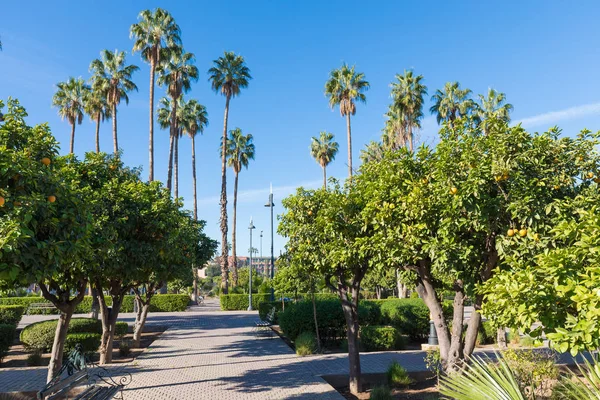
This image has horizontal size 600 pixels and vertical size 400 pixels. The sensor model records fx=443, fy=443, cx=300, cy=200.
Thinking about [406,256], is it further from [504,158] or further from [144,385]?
[144,385]

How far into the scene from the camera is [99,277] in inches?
394

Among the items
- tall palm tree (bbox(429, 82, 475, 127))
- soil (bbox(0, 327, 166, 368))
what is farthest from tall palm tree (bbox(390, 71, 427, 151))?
soil (bbox(0, 327, 166, 368))

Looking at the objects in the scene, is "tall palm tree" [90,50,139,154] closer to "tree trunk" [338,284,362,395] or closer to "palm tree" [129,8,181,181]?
"palm tree" [129,8,181,181]

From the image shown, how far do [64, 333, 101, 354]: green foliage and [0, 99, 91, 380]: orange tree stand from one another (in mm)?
8080

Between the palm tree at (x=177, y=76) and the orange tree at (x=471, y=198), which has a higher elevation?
the palm tree at (x=177, y=76)

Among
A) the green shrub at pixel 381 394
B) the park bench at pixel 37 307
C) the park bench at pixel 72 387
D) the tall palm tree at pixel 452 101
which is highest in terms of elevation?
the tall palm tree at pixel 452 101

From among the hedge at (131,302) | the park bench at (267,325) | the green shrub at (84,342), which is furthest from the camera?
the hedge at (131,302)

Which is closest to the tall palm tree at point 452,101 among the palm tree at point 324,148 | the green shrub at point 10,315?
the palm tree at point 324,148

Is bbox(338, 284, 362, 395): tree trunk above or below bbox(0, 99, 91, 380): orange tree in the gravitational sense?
below

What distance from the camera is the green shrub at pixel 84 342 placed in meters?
12.9

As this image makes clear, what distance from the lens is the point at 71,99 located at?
35188 mm

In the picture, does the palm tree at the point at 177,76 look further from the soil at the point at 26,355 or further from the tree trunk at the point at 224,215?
the soil at the point at 26,355

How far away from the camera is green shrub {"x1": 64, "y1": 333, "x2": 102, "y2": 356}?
42.4 feet

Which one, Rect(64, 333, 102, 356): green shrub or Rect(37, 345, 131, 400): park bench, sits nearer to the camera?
Rect(37, 345, 131, 400): park bench
